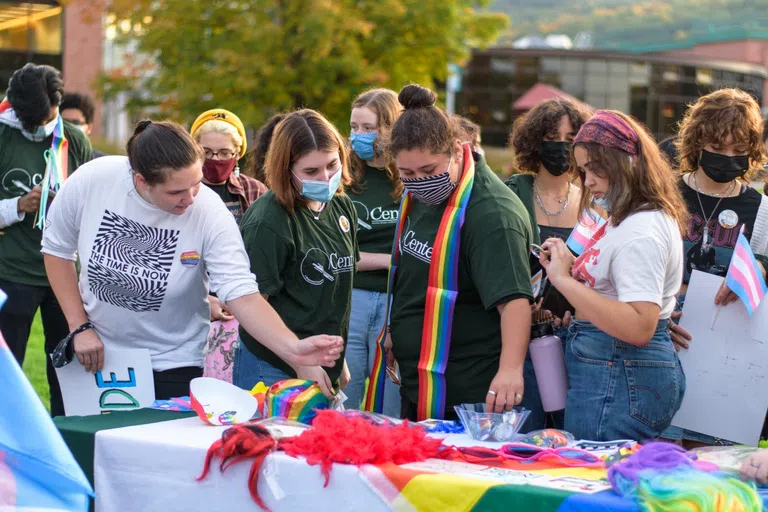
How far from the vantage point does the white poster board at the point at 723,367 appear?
113 inches

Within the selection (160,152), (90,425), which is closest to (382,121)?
(160,152)

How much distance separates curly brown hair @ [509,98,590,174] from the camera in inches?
142

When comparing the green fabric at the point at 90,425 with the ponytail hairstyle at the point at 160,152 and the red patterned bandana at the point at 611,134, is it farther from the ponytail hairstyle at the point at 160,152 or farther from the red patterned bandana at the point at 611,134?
the red patterned bandana at the point at 611,134

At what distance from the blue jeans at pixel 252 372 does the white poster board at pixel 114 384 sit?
1.01ft

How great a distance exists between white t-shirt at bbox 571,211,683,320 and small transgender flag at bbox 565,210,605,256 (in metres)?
0.14

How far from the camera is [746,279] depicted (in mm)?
2863

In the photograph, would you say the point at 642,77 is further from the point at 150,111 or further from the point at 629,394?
the point at 629,394

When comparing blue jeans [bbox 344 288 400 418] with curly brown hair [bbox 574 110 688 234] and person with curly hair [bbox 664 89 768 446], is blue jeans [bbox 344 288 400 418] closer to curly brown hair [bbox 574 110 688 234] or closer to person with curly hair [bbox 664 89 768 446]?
person with curly hair [bbox 664 89 768 446]

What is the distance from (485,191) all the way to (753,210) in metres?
1.14

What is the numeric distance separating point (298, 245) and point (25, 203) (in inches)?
70.7

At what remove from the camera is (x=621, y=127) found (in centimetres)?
255

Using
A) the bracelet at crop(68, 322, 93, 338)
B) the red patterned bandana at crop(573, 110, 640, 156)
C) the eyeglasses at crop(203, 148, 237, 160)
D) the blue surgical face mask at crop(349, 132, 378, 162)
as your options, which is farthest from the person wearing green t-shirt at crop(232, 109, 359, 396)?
the eyeglasses at crop(203, 148, 237, 160)

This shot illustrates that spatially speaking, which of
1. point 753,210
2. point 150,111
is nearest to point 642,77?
point 150,111

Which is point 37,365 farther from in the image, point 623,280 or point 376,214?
point 623,280
